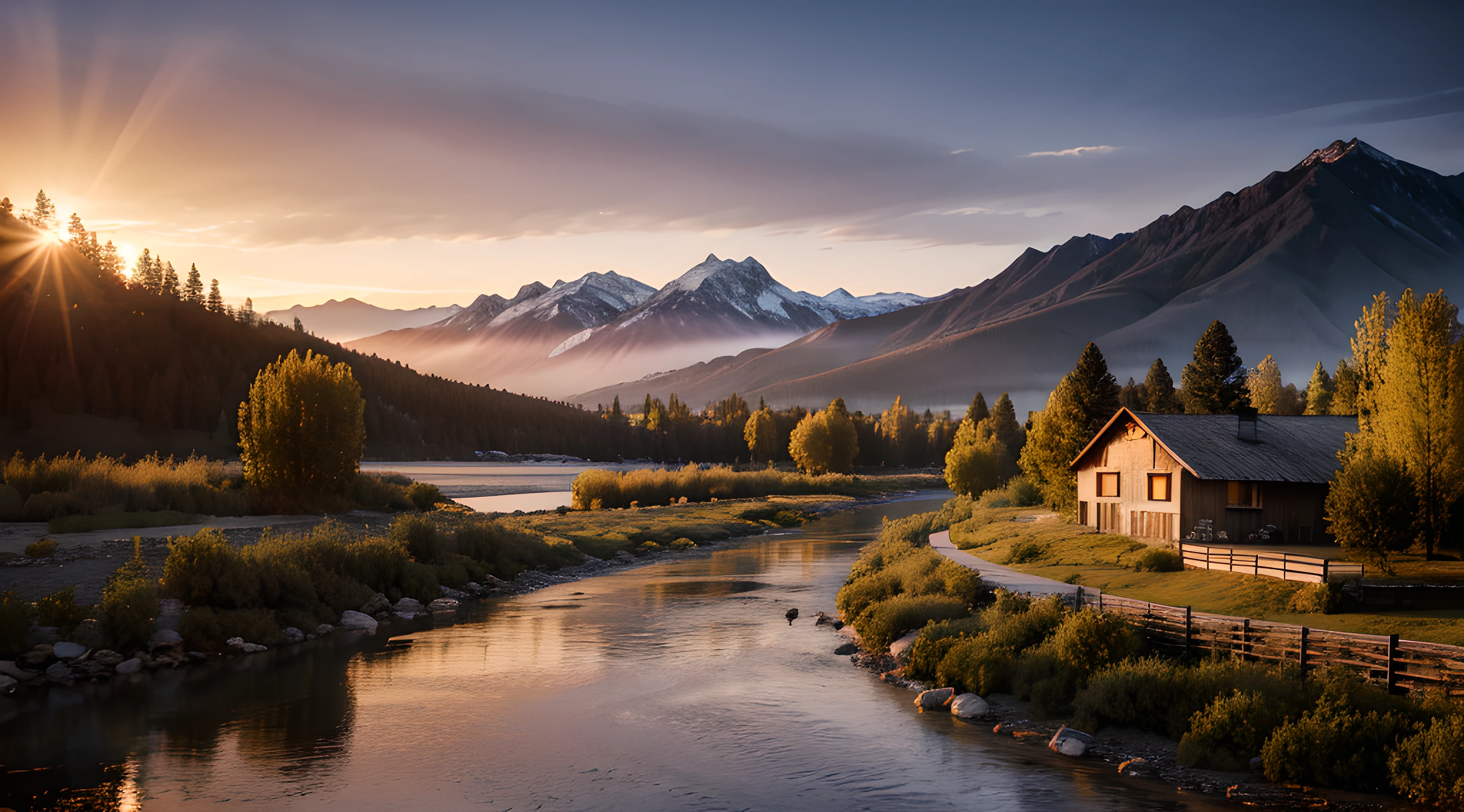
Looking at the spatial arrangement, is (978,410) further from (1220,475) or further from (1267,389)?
(1220,475)

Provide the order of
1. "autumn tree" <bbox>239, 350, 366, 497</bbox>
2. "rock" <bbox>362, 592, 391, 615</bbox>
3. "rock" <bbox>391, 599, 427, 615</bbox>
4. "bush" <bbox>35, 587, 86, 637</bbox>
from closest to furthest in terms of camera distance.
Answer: "bush" <bbox>35, 587, 86, 637</bbox> → "rock" <bbox>362, 592, 391, 615</bbox> → "rock" <bbox>391, 599, 427, 615</bbox> → "autumn tree" <bbox>239, 350, 366, 497</bbox>

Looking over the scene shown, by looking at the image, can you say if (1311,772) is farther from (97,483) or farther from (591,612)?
(97,483)

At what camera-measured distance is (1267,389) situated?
5098 inches

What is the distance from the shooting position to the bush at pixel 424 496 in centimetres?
6241

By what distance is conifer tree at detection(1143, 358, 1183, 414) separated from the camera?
311 ft

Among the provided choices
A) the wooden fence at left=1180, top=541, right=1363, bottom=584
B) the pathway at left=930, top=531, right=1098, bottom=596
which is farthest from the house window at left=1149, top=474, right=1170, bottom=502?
the pathway at left=930, top=531, right=1098, bottom=596

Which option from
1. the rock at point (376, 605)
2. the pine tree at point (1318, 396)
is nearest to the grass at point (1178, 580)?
the rock at point (376, 605)

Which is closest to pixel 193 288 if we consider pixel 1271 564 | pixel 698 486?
pixel 698 486

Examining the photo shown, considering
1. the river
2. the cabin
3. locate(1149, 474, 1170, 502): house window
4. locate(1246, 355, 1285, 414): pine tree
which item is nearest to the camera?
the river

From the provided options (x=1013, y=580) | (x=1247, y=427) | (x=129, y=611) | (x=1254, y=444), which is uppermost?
(x=1247, y=427)

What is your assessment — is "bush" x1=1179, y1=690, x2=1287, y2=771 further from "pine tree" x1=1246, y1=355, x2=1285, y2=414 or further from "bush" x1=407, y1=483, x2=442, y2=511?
"pine tree" x1=1246, y1=355, x2=1285, y2=414

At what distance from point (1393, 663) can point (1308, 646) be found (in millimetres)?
1799

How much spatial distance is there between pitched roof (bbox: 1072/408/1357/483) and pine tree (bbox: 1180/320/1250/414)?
26.1 meters

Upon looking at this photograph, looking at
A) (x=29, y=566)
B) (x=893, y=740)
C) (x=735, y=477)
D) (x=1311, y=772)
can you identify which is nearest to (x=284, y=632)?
(x=29, y=566)
